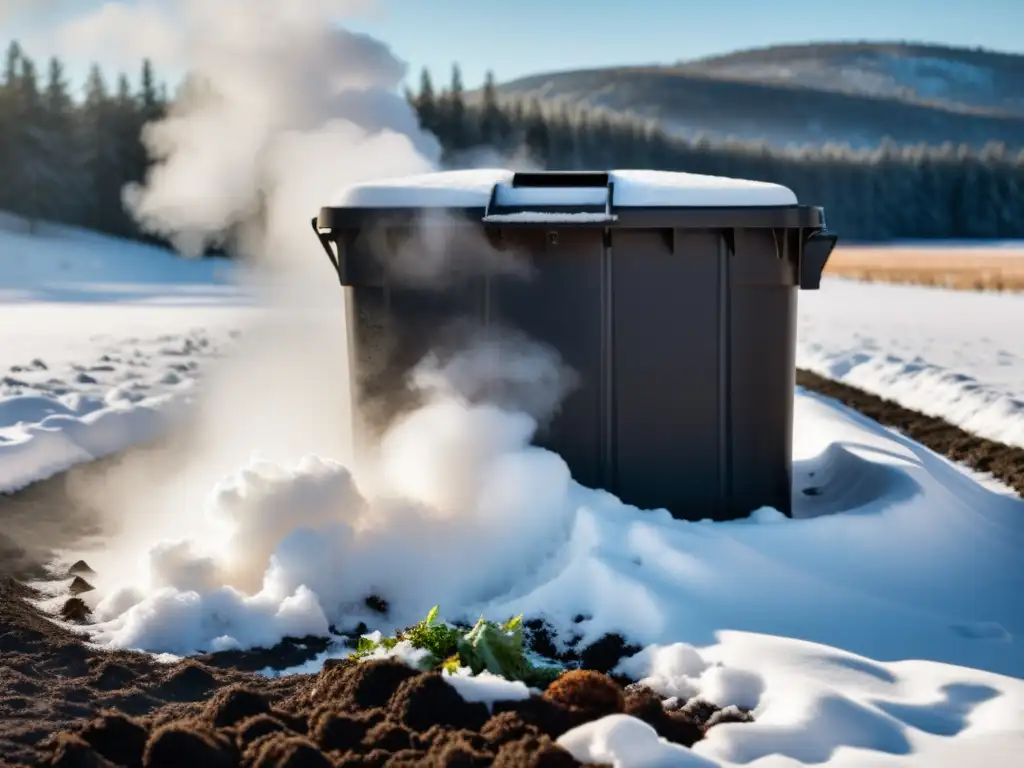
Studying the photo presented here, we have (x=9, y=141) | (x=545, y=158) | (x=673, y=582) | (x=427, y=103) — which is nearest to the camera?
(x=673, y=582)

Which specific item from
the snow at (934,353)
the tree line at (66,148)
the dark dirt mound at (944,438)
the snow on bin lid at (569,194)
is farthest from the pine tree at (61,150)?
the snow on bin lid at (569,194)

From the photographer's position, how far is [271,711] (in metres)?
3.24

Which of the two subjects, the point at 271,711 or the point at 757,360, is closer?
the point at 271,711

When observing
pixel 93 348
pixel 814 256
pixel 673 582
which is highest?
pixel 814 256

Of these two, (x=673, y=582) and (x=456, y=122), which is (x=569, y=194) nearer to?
(x=673, y=582)

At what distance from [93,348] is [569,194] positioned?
12.6 metres

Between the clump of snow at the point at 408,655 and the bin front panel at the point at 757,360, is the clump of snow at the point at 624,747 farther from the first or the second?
the bin front panel at the point at 757,360

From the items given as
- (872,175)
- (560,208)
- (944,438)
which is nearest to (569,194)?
(560,208)

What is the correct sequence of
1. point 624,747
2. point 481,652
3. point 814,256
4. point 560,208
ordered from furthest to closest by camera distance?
point 814,256 → point 560,208 → point 481,652 → point 624,747

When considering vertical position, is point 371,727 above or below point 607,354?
below

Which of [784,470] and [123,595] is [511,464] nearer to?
[784,470]

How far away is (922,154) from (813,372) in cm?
9628

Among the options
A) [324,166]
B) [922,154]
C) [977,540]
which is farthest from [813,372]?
[922,154]

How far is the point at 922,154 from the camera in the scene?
103188 millimetres
